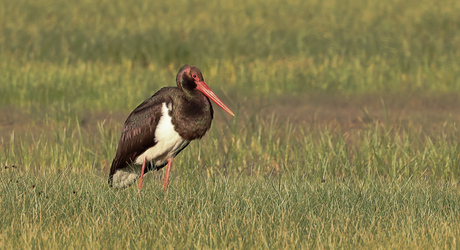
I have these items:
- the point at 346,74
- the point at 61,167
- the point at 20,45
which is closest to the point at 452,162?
the point at 61,167

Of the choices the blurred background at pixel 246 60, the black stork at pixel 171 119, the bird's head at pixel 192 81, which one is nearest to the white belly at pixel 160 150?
the black stork at pixel 171 119

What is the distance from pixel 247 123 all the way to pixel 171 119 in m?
2.84

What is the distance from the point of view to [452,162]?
24.5 feet

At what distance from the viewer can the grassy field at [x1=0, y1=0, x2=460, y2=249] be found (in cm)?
500

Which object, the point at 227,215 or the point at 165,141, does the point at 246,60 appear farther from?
the point at 227,215

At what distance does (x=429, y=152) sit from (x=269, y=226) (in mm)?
3248

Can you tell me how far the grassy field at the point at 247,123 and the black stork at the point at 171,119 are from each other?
1.12ft

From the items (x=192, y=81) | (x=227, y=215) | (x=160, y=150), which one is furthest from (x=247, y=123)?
(x=227, y=215)

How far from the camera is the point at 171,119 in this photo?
618 centimetres

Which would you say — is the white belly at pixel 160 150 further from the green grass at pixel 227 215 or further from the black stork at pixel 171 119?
the green grass at pixel 227 215

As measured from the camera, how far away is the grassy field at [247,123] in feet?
16.4

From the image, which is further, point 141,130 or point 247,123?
point 247,123

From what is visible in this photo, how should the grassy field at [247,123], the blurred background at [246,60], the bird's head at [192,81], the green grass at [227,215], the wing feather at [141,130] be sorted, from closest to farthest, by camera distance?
the green grass at [227,215] < the grassy field at [247,123] < the bird's head at [192,81] < the wing feather at [141,130] < the blurred background at [246,60]

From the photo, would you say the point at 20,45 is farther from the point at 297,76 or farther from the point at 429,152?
the point at 429,152
